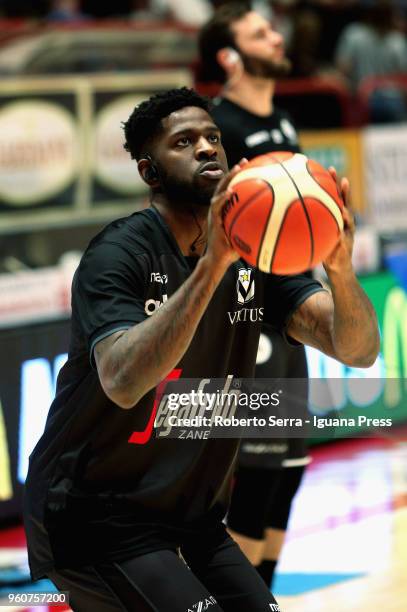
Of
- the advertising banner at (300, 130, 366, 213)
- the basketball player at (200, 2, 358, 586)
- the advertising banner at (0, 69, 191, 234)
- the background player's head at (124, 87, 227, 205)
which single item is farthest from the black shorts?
the advertising banner at (300, 130, 366, 213)

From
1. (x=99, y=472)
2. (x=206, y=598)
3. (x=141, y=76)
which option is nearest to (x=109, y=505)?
(x=99, y=472)

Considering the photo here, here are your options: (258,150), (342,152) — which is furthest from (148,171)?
(342,152)

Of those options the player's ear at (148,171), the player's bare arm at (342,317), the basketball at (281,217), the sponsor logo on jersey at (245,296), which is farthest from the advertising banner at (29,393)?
the basketball at (281,217)

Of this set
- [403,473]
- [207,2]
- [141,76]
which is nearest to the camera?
[403,473]

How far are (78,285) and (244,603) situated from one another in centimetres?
91

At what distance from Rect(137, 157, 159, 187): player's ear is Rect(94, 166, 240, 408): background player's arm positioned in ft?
1.52

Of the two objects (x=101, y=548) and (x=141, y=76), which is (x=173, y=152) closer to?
(x=101, y=548)

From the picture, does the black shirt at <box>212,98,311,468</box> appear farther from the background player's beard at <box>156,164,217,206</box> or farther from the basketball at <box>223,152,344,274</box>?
the basketball at <box>223,152,344,274</box>

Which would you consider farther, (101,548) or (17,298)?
(17,298)

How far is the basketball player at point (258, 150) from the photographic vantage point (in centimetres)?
471

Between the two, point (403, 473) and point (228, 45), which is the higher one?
point (228, 45)

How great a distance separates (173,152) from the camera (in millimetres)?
2926

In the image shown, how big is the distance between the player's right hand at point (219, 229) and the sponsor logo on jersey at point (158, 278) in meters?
0.33

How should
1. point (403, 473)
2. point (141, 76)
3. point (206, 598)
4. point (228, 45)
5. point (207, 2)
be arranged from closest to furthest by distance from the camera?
point (206, 598)
point (228, 45)
point (403, 473)
point (141, 76)
point (207, 2)
